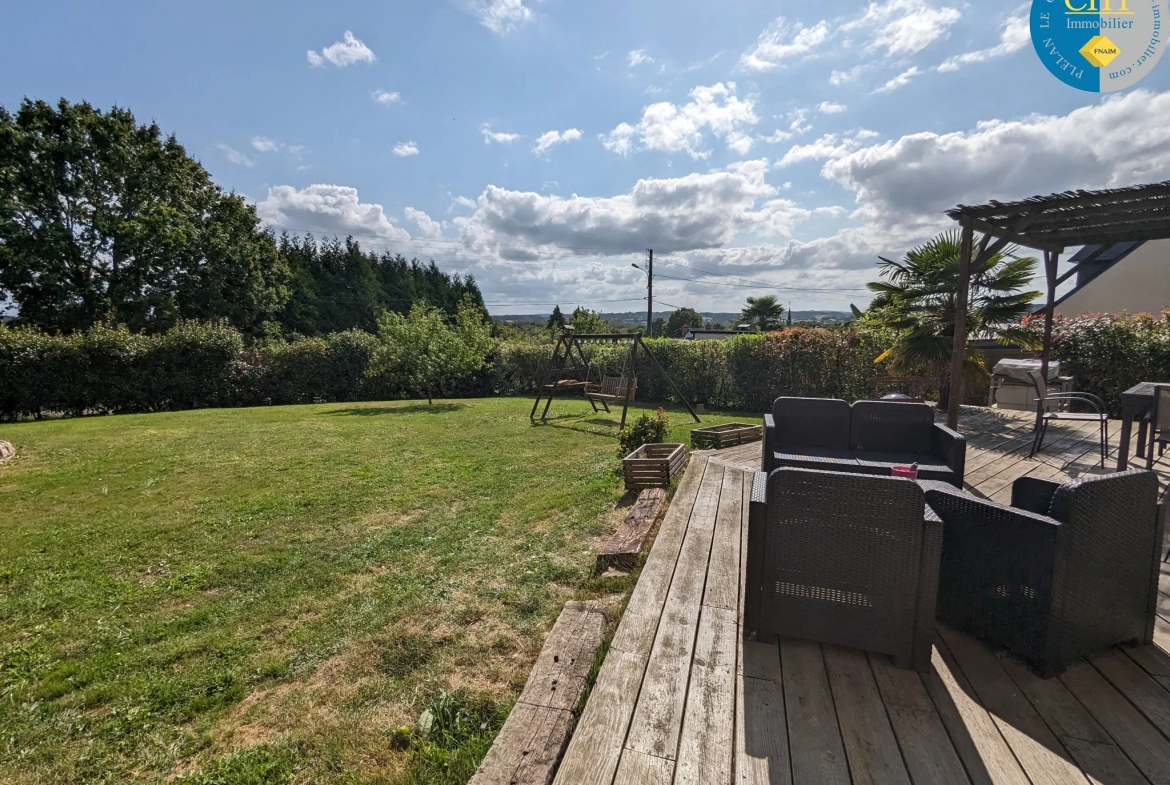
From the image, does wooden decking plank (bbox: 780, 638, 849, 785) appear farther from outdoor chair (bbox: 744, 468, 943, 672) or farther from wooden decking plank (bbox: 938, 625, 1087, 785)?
wooden decking plank (bbox: 938, 625, 1087, 785)

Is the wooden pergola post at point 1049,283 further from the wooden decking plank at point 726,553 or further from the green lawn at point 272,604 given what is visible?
the green lawn at point 272,604

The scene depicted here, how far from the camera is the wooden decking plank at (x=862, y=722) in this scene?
1.29 meters

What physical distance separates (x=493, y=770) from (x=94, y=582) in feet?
10.9

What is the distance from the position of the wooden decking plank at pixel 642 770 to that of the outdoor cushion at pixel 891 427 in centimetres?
280

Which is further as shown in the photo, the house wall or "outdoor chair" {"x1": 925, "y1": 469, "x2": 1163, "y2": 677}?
the house wall

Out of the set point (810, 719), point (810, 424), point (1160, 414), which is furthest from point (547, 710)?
point (1160, 414)

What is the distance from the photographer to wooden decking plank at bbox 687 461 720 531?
3.15 metres

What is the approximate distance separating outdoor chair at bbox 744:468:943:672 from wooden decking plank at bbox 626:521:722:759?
1.19 feet

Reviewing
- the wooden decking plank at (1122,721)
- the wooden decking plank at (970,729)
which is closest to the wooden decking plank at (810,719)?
the wooden decking plank at (970,729)

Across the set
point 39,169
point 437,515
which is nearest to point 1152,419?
point 437,515

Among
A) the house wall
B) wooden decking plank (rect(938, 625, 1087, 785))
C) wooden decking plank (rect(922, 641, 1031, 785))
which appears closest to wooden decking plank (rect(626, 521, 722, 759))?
wooden decking plank (rect(922, 641, 1031, 785))

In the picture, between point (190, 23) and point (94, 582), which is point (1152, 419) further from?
point (190, 23)

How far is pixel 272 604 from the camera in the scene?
285 centimetres

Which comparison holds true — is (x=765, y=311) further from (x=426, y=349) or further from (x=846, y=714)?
(x=846, y=714)
